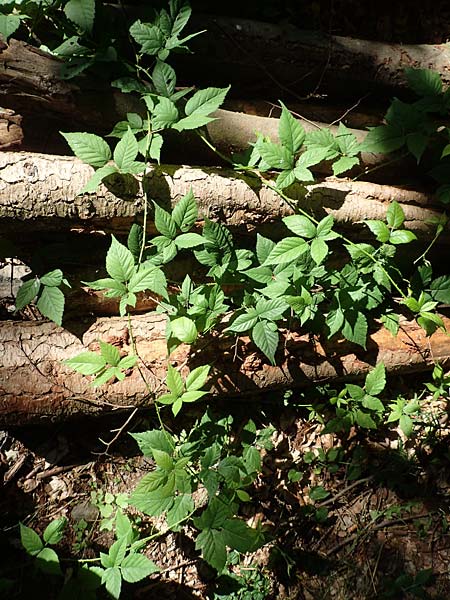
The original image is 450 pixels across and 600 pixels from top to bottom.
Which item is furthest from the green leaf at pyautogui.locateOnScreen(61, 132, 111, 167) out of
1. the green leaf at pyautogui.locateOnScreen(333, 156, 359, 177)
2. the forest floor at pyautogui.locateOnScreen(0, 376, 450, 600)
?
the forest floor at pyautogui.locateOnScreen(0, 376, 450, 600)

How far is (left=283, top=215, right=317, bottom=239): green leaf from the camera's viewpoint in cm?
193

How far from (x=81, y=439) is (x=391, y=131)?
6.90ft

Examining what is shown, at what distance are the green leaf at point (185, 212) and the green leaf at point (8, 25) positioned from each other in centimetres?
89

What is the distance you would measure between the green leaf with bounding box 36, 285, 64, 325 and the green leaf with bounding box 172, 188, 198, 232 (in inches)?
23.1

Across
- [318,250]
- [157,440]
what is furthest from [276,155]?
[157,440]

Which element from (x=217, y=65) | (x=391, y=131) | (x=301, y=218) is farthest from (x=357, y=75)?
(x=301, y=218)

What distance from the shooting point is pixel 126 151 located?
1.86 metres

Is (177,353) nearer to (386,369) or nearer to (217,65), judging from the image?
(386,369)

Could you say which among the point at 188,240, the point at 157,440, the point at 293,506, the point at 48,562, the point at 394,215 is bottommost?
the point at 293,506

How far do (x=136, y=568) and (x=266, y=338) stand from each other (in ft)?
3.25

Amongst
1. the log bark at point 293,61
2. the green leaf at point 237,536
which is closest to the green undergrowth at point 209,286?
the green leaf at point 237,536

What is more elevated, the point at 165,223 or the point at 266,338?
the point at 165,223

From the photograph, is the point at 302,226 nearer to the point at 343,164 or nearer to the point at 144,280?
the point at 343,164

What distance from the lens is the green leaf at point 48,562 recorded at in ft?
6.09
